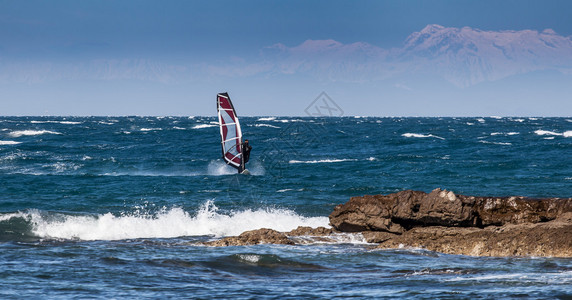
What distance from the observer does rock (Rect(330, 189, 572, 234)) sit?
43.3 ft

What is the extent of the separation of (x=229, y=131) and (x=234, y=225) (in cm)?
717

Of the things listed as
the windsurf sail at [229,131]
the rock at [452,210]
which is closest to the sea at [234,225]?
the rock at [452,210]

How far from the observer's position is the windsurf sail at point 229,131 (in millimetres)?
23625

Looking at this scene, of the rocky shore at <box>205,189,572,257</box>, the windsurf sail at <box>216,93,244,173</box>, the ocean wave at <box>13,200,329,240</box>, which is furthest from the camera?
the windsurf sail at <box>216,93,244,173</box>

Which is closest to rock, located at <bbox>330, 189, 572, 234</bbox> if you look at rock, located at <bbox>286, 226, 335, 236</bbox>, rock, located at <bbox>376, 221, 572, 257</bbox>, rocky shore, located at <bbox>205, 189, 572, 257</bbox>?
rocky shore, located at <bbox>205, 189, 572, 257</bbox>

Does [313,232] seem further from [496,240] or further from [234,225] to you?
[496,240]

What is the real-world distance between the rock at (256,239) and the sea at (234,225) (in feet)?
1.30

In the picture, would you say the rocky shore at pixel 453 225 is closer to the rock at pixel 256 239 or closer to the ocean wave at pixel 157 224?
the rock at pixel 256 239

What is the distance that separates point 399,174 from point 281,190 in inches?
336

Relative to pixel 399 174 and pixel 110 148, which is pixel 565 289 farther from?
pixel 110 148

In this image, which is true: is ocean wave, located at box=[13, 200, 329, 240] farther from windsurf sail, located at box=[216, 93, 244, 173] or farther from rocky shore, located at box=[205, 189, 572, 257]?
windsurf sail, located at box=[216, 93, 244, 173]

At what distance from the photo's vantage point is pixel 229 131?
2481cm

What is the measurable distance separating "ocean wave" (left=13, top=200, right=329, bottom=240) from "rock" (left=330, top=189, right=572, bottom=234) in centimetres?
395

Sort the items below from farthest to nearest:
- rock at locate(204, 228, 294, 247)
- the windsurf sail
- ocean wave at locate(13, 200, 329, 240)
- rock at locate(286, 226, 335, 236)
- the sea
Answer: the windsurf sail → ocean wave at locate(13, 200, 329, 240) → rock at locate(286, 226, 335, 236) → rock at locate(204, 228, 294, 247) → the sea
